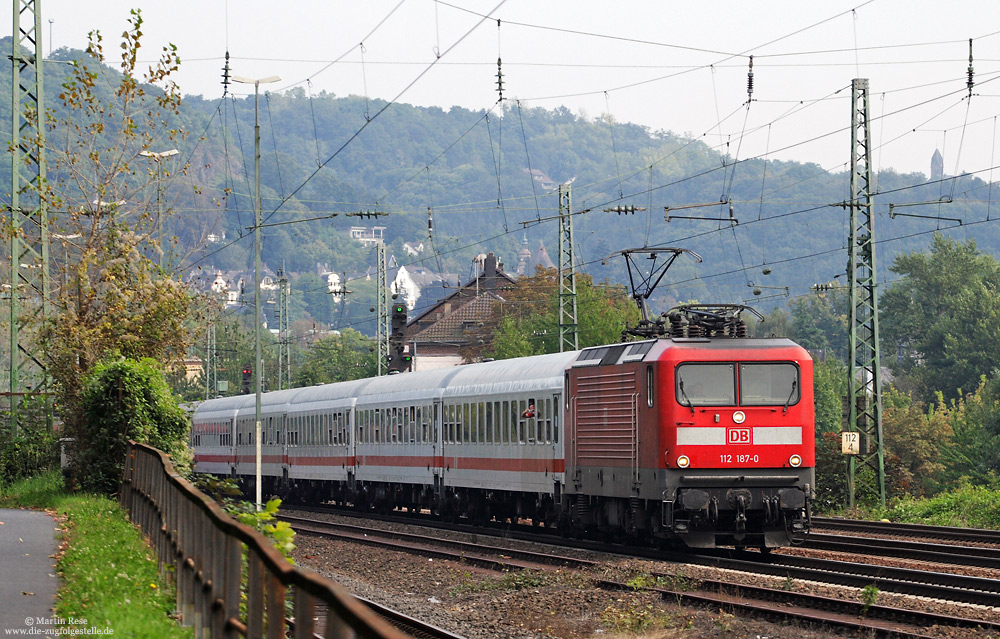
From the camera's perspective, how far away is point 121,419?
81.2 ft

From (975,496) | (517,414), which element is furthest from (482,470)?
(975,496)

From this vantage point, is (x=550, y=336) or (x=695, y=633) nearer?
(x=695, y=633)

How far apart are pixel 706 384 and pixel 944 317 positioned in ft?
341

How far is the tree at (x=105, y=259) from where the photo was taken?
90.9ft

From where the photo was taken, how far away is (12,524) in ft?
65.8

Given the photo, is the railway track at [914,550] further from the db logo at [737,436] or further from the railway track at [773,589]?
the db logo at [737,436]

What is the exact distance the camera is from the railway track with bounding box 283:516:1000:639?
1357 cm

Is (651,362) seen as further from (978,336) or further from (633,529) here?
(978,336)

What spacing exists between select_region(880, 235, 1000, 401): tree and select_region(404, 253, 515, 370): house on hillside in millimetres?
36599

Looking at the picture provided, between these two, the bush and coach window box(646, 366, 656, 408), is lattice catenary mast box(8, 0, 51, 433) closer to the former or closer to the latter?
the bush

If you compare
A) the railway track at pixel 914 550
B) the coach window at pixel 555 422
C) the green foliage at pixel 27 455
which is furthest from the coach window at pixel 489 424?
the green foliage at pixel 27 455

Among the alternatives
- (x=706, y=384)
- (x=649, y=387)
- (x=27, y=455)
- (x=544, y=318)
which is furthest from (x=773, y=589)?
(x=544, y=318)

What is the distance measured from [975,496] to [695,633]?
21051 millimetres

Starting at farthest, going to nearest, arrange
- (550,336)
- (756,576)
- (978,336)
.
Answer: (978,336) → (550,336) → (756,576)
